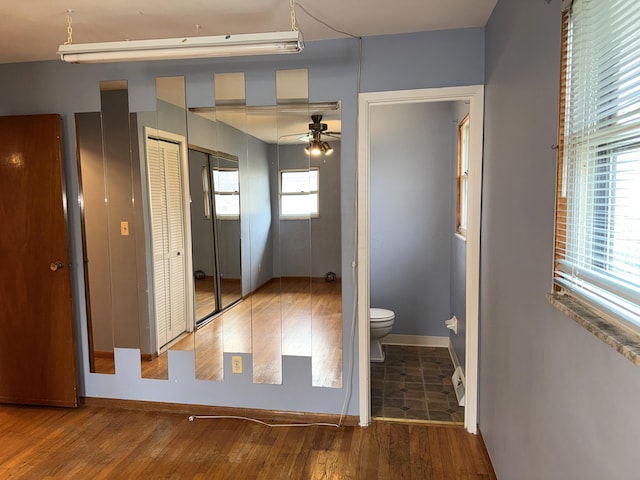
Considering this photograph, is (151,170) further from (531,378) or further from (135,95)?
(531,378)

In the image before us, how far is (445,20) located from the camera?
2289 millimetres

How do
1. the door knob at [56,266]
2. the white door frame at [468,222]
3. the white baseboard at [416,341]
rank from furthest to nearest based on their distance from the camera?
the white baseboard at [416,341] → the door knob at [56,266] → the white door frame at [468,222]

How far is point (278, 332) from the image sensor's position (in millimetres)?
2750

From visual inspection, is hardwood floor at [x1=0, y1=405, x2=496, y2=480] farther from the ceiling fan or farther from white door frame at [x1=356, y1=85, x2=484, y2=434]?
the ceiling fan

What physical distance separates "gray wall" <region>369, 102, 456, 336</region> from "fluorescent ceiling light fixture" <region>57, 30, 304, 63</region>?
2238 millimetres

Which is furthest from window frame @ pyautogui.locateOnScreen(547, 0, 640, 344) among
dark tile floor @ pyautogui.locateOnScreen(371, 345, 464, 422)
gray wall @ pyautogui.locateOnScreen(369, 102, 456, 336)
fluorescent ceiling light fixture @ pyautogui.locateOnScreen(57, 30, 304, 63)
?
gray wall @ pyautogui.locateOnScreen(369, 102, 456, 336)

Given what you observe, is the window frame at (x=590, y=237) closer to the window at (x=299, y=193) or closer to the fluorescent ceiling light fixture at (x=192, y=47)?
the fluorescent ceiling light fixture at (x=192, y=47)

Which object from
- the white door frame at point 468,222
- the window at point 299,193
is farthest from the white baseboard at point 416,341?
the window at point 299,193

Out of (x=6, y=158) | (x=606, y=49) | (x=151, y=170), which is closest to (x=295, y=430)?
(x=151, y=170)

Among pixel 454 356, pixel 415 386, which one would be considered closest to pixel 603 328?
pixel 415 386

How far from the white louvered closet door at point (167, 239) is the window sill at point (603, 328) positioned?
2362mm

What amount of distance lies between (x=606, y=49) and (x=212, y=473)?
242 centimetres

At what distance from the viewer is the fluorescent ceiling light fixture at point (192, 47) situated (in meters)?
1.84

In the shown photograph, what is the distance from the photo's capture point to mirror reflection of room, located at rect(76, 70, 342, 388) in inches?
104
